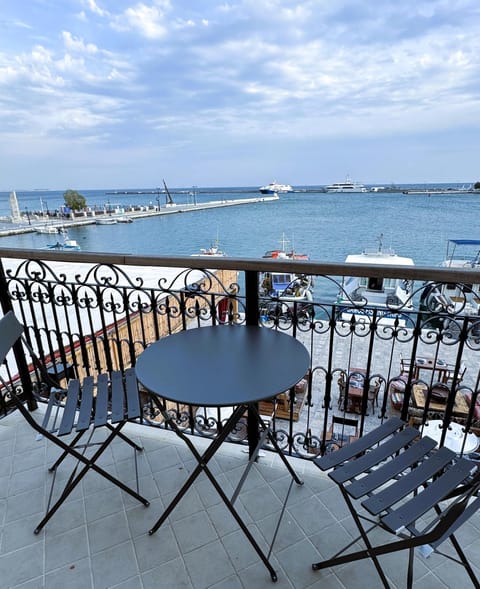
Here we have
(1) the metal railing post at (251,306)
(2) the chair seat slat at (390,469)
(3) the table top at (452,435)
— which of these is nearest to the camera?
(2) the chair seat slat at (390,469)

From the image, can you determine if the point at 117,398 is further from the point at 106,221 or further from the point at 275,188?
the point at 275,188

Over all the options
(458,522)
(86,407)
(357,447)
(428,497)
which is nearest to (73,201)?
(86,407)

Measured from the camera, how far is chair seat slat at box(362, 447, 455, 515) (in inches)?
40.4

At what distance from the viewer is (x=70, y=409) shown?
5.06ft

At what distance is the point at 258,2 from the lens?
14.4ft

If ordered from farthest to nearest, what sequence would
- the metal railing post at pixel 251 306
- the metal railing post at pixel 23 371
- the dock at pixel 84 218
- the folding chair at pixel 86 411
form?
the dock at pixel 84 218 < the metal railing post at pixel 23 371 < the metal railing post at pixel 251 306 < the folding chair at pixel 86 411

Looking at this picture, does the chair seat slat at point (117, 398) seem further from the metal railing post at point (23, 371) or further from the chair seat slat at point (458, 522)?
the chair seat slat at point (458, 522)

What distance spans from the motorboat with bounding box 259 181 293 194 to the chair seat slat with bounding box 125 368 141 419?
6922cm

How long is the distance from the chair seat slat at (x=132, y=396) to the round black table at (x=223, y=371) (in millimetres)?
149

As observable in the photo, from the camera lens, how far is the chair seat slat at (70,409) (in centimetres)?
140

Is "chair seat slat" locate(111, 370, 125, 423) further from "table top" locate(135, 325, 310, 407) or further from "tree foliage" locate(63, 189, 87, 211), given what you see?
"tree foliage" locate(63, 189, 87, 211)

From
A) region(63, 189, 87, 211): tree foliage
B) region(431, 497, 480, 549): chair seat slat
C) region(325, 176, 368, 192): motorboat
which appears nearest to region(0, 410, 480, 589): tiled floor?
region(431, 497, 480, 549): chair seat slat

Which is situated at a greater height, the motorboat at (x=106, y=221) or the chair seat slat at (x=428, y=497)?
the chair seat slat at (x=428, y=497)

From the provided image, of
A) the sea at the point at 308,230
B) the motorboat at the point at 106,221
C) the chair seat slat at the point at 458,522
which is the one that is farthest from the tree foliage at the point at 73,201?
the chair seat slat at the point at 458,522
